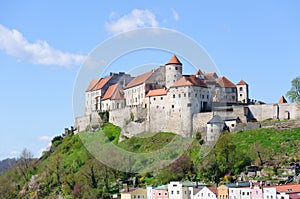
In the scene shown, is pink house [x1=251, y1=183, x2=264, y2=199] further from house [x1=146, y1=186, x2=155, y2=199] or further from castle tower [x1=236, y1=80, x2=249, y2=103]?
castle tower [x1=236, y1=80, x2=249, y2=103]

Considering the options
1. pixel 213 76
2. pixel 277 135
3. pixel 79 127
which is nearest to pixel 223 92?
pixel 213 76

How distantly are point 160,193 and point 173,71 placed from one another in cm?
2520

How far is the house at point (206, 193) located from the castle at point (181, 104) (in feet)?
58.9

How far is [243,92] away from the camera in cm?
9412

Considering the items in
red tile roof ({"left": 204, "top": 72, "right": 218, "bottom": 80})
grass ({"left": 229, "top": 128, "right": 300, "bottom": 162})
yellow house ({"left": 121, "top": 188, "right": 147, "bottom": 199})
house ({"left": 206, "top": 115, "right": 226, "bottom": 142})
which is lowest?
yellow house ({"left": 121, "top": 188, "right": 147, "bottom": 199})

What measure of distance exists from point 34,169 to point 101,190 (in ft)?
105

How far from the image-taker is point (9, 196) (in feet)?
336

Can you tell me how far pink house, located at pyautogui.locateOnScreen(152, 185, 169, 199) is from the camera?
7022cm

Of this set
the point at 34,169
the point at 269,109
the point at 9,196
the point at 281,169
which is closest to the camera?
the point at 281,169

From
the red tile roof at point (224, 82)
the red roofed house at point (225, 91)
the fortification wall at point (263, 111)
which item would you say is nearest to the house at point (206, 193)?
the fortification wall at point (263, 111)

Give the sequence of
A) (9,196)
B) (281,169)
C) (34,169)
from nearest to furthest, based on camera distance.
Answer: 1. (281,169)
2. (9,196)
3. (34,169)

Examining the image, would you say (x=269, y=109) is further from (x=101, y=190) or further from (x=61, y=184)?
(x=61, y=184)

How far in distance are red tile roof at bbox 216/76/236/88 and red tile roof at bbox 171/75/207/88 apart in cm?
442

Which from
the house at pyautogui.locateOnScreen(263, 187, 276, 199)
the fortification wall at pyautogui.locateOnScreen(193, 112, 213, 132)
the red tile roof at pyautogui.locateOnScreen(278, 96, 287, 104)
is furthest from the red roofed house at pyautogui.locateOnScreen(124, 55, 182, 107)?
the house at pyautogui.locateOnScreen(263, 187, 276, 199)
